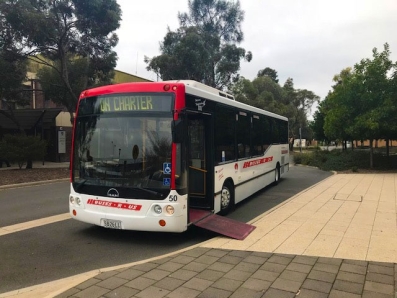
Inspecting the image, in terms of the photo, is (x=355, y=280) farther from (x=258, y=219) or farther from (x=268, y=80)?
(x=268, y=80)

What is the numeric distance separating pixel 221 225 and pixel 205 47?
23.7 m

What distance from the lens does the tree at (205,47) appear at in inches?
1072

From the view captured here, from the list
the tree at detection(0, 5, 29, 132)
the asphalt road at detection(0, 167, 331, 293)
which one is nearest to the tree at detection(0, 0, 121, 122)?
the tree at detection(0, 5, 29, 132)

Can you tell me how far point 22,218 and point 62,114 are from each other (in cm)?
2055

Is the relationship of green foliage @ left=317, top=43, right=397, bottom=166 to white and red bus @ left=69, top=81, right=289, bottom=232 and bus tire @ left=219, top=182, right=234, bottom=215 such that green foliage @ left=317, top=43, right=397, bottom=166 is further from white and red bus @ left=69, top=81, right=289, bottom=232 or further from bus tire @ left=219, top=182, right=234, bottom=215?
white and red bus @ left=69, top=81, right=289, bottom=232

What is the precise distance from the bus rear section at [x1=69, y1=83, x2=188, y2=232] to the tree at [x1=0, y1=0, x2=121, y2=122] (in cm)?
1322

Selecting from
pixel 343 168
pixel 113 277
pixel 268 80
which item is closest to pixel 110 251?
pixel 113 277

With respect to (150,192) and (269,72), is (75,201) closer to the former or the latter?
(150,192)

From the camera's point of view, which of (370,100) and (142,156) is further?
(370,100)

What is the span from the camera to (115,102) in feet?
21.0

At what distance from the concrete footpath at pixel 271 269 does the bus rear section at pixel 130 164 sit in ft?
3.18

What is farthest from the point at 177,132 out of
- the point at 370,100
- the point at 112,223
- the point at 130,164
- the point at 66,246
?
the point at 370,100

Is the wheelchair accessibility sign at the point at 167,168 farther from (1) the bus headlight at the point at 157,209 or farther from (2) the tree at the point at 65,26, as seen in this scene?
(2) the tree at the point at 65,26

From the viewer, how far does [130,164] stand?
241 inches
